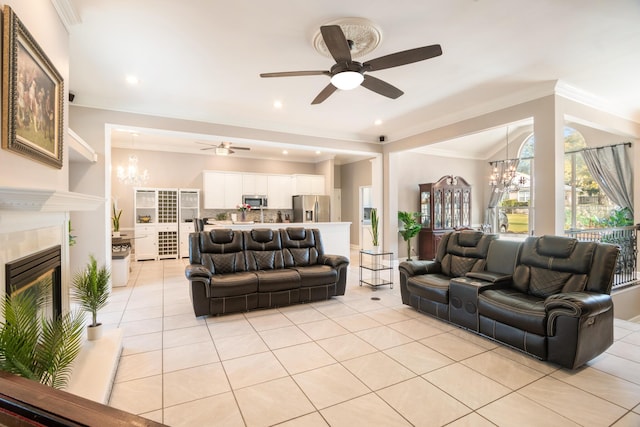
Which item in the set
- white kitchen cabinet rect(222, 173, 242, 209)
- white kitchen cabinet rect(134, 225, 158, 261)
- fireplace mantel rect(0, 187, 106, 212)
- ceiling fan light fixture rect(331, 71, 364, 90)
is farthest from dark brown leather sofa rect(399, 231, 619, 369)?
white kitchen cabinet rect(134, 225, 158, 261)

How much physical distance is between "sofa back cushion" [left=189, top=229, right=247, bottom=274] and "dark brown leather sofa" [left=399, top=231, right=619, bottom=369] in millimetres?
2246

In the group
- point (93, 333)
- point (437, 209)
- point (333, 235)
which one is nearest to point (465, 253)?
point (333, 235)

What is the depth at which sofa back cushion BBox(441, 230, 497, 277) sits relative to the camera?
3844mm

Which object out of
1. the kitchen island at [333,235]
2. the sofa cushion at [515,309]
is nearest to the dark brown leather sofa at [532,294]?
the sofa cushion at [515,309]

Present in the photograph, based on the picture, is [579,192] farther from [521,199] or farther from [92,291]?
[92,291]

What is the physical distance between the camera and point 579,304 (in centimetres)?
243

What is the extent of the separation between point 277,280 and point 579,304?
3.01m

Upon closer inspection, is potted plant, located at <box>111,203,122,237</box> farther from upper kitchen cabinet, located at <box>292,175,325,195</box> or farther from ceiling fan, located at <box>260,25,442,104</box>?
ceiling fan, located at <box>260,25,442,104</box>

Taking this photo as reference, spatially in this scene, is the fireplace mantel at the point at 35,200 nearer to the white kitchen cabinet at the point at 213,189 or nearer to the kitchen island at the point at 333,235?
the kitchen island at the point at 333,235

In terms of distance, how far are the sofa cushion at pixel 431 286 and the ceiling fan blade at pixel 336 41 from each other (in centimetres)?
262

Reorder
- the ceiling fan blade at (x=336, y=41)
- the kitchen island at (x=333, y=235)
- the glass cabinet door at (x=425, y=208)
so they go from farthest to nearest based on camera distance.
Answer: the glass cabinet door at (x=425, y=208) → the kitchen island at (x=333, y=235) → the ceiling fan blade at (x=336, y=41)

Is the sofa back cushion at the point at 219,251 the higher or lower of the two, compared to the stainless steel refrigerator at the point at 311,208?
lower

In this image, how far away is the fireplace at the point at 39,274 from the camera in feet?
5.68

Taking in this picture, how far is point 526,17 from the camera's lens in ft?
9.04
